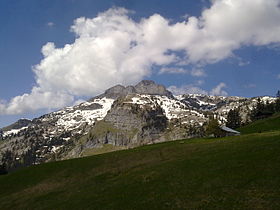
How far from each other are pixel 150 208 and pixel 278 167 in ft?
57.1

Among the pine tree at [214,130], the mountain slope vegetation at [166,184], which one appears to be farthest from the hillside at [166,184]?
the pine tree at [214,130]

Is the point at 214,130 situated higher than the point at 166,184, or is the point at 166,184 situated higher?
the point at 214,130

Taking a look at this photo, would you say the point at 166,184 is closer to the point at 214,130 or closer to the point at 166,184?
the point at 166,184

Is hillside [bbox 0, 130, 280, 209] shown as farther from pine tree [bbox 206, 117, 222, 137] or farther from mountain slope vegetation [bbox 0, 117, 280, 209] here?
pine tree [bbox 206, 117, 222, 137]

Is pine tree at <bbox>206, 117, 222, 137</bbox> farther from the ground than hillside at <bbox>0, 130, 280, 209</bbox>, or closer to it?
farther from the ground

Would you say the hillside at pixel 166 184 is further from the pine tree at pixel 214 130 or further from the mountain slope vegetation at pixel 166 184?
the pine tree at pixel 214 130

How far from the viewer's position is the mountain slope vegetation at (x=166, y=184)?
3344 centimetres

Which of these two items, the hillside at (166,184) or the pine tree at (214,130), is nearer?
the hillside at (166,184)

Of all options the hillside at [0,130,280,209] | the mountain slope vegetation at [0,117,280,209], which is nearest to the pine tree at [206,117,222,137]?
the mountain slope vegetation at [0,117,280,209]

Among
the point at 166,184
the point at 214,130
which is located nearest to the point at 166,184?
the point at 166,184

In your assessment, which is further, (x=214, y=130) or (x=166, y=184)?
(x=214, y=130)

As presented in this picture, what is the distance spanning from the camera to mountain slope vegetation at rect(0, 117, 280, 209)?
110 feet

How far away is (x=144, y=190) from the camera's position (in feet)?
138

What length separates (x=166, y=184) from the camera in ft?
139
